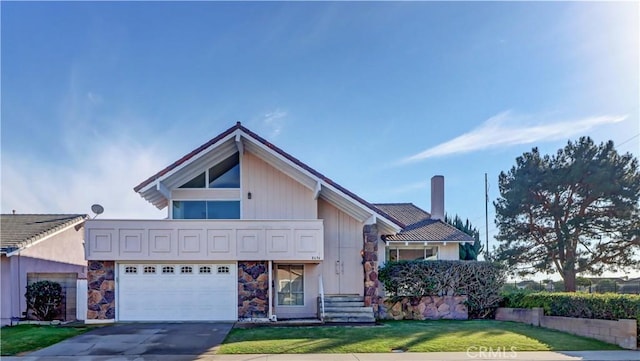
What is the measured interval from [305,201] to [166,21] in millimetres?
7962

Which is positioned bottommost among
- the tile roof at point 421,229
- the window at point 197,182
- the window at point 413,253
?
the window at point 413,253

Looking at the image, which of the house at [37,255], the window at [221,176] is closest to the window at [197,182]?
the window at [221,176]

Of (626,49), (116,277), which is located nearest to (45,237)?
(116,277)

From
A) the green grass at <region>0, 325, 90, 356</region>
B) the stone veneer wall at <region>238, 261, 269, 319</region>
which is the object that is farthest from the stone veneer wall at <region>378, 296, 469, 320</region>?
the green grass at <region>0, 325, 90, 356</region>

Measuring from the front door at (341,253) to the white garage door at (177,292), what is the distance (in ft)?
12.7

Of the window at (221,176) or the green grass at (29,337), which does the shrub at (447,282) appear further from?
the green grass at (29,337)

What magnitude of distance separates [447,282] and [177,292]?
9.96 m

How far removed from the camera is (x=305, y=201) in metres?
17.4

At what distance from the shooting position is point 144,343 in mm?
10938

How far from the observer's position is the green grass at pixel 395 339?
1029 cm

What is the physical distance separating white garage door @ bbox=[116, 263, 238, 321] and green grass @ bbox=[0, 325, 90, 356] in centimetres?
193

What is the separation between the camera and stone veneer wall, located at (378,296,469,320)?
664 inches

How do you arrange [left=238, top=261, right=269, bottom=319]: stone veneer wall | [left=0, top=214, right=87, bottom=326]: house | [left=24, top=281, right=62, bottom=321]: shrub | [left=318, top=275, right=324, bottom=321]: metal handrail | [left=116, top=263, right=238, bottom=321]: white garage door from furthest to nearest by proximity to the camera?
1. [left=0, top=214, right=87, bottom=326]: house
2. [left=24, top=281, right=62, bottom=321]: shrub
3. [left=238, top=261, right=269, bottom=319]: stone veneer wall
4. [left=116, top=263, right=238, bottom=321]: white garage door
5. [left=318, top=275, right=324, bottom=321]: metal handrail

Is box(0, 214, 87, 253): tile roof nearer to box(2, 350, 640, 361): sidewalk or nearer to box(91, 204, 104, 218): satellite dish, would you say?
box(91, 204, 104, 218): satellite dish
